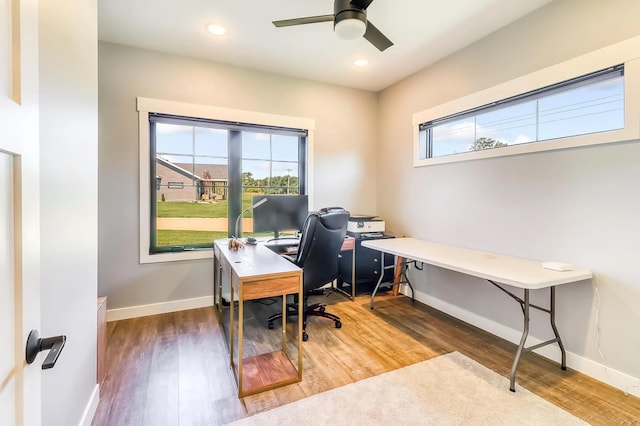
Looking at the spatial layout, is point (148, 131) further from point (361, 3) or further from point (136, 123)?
point (361, 3)

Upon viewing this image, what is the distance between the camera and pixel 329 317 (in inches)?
113

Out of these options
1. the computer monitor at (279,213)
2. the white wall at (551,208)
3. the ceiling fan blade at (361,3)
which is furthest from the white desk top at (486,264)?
the ceiling fan blade at (361,3)

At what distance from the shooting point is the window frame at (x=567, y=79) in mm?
1892

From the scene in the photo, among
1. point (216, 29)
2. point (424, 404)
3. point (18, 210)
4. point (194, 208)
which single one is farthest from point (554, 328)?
point (216, 29)

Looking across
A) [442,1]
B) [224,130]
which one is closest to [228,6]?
[224,130]

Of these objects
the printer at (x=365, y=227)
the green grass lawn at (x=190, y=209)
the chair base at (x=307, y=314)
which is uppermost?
the green grass lawn at (x=190, y=209)

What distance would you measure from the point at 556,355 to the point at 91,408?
316 cm

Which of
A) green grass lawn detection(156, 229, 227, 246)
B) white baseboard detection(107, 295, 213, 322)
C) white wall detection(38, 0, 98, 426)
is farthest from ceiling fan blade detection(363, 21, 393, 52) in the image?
white baseboard detection(107, 295, 213, 322)

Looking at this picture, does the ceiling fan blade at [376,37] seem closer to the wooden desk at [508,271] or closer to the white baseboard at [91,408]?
the wooden desk at [508,271]

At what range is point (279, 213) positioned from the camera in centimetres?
340

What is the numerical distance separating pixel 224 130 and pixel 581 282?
3623mm

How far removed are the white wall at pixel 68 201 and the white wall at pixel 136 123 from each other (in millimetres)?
1490

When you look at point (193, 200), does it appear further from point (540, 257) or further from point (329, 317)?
point (540, 257)

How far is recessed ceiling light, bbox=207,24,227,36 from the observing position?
2641mm
